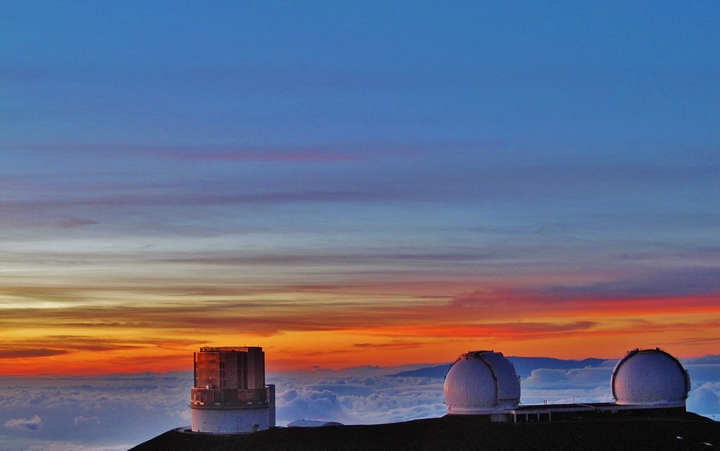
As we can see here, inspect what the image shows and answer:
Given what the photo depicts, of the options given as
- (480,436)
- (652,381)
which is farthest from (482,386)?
(652,381)

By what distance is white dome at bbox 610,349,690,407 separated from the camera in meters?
83.9

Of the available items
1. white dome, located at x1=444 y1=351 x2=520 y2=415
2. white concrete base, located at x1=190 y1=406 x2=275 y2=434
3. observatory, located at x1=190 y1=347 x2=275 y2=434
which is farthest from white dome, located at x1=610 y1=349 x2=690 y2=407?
white concrete base, located at x1=190 y1=406 x2=275 y2=434

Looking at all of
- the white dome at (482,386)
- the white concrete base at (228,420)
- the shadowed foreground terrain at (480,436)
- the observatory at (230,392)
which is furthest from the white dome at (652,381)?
the white concrete base at (228,420)

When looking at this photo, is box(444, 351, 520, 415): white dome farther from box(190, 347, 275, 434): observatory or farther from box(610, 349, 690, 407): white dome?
box(190, 347, 275, 434): observatory

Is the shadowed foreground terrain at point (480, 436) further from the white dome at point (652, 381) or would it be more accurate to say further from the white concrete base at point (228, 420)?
the white dome at point (652, 381)

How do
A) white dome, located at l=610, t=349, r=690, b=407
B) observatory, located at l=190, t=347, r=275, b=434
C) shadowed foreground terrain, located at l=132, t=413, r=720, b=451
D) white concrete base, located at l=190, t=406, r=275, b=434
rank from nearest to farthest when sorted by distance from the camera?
shadowed foreground terrain, located at l=132, t=413, r=720, b=451 < white concrete base, located at l=190, t=406, r=275, b=434 < observatory, located at l=190, t=347, r=275, b=434 < white dome, located at l=610, t=349, r=690, b=407

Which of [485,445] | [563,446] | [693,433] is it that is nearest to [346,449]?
[485,445]

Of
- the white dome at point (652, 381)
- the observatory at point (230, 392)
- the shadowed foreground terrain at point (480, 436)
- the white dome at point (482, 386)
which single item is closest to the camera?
the shadowed foreground terrain at point (480, 436)

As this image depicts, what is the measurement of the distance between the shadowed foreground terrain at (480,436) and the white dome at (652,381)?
3.46 m

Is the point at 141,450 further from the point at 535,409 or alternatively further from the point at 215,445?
the point at 535,409

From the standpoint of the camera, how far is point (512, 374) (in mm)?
82125

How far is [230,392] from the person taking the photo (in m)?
82.0

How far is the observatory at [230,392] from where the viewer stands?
81.3 m

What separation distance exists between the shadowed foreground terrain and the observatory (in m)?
Answer: 1.57
